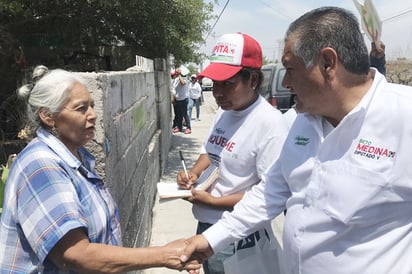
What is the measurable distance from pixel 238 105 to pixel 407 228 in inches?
43.1

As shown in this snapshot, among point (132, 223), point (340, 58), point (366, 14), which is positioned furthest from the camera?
point (132, 223)

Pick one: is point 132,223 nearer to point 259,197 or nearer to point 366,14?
point 259,197

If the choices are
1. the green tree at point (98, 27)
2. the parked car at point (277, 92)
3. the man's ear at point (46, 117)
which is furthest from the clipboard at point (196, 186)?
the parked car at point (277, 92)

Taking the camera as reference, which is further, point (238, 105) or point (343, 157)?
point (238, 105)

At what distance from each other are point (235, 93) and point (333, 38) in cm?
90

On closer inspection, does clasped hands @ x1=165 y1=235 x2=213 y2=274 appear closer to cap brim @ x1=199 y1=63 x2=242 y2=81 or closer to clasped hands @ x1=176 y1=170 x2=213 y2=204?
clasped hands @ x1=176 y1=170 x2=213 y2=204

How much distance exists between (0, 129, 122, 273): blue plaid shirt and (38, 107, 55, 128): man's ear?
39mm

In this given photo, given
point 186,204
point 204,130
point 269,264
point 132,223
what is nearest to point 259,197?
point 269,264

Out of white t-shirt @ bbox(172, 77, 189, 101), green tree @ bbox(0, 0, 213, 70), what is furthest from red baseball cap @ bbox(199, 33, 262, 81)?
white t-shirt @ bbox(172, 77, 189, 101)

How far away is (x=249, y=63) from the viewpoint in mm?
2365

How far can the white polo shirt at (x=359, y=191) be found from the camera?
1.46 m

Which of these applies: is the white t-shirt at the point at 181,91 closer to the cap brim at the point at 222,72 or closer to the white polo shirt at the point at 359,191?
the cap brim at the point at 222,72

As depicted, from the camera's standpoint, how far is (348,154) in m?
1.56

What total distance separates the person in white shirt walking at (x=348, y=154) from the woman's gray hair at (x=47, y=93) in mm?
876
